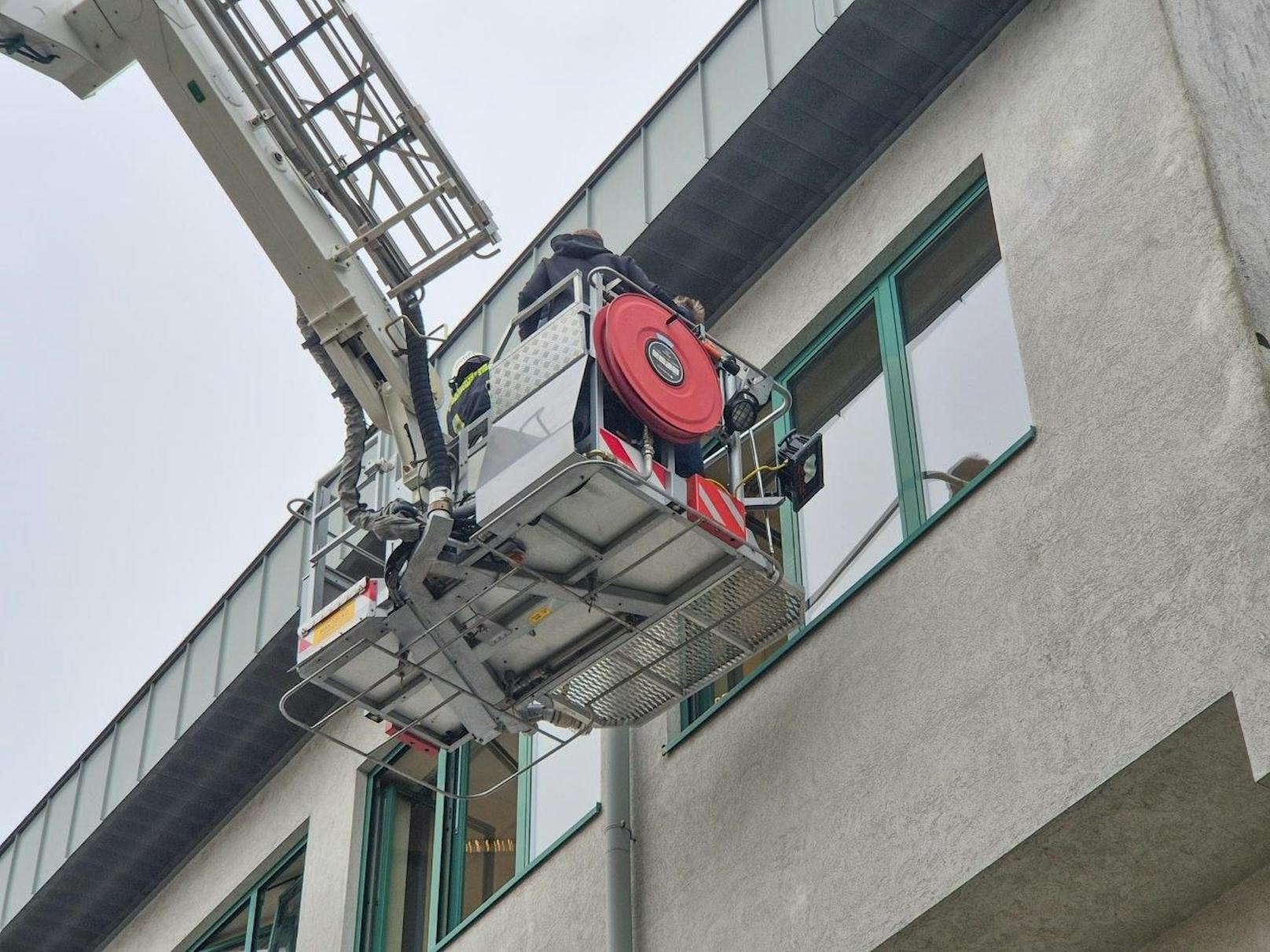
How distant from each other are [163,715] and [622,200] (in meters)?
8.32

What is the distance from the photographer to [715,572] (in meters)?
11.7

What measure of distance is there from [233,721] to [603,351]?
31.2ft

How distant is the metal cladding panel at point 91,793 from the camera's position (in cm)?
2092

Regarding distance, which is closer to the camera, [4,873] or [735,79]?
[735,79]

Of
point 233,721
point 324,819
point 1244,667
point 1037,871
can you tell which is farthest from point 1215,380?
point 233,721

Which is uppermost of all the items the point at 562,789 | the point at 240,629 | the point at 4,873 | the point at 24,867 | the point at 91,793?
the point at 240,629

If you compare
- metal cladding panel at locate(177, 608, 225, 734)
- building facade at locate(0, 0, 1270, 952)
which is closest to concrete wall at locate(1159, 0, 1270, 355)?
building facade at locate(0, 0, 1270, 952)

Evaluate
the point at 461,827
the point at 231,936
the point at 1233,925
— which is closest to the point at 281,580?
the point at 461,827

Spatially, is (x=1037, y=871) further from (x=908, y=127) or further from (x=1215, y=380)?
(x=908, y=127)

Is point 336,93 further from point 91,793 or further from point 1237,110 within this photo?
point 91,793

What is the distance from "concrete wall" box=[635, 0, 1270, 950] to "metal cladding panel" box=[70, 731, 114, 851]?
32.0 ft

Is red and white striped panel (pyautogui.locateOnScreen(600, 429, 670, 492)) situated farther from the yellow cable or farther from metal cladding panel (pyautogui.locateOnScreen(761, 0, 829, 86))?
metal cladding panel (pyautogui.locateOnScreen(761, 0, 829, 86))

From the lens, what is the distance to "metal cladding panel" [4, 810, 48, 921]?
2198 centimetres

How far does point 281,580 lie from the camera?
1898 cm
